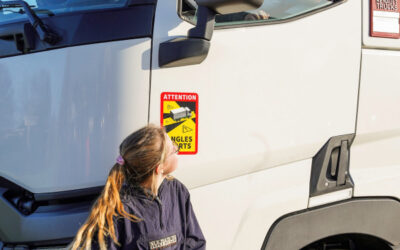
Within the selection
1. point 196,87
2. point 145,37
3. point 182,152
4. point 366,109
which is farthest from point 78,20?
point 366,109

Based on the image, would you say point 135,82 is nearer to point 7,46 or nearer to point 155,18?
point 155,18

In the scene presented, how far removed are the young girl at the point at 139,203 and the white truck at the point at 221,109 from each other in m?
0.14

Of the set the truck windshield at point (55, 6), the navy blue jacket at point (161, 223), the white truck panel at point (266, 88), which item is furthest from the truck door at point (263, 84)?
the truck windshield at point (55, 6)

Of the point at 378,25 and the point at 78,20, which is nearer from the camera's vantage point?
the point at 78,20

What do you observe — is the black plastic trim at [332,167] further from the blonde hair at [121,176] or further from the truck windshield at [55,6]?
the truck windshield at [55,6]

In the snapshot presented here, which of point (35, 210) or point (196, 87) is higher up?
point (196, 87)

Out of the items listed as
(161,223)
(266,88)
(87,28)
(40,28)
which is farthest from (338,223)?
(40,28)

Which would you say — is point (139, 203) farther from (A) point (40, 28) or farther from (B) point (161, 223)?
(A) point (40, 28)

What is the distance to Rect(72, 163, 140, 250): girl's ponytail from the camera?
57.6 inches

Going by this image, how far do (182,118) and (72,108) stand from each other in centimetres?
45

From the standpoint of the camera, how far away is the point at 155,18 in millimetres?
1667

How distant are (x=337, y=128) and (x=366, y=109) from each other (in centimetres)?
19

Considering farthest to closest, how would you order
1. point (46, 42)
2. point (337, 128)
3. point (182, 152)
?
point (337, 128)
point (182, 152)
point (46, 42)

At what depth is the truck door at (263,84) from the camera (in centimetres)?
170
